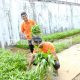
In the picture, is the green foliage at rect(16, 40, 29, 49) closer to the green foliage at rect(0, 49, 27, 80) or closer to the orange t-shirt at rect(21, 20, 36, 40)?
the orange t-shirt at rect(21, 20, 36, 40)

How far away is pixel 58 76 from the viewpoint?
703cm

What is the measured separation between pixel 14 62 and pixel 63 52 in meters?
3.78

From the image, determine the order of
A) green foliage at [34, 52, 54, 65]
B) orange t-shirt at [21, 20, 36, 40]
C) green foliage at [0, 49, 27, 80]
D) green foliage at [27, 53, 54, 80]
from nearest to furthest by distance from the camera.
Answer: green foliage at [27, 53, 54, 80] < green foliage at [0, 49, 27, 80] < green foliage at [34, 52, 54, 65] < orange t-shirt at [21, 20, 36, 40]

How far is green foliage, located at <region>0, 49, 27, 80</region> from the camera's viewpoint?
5.71 meters

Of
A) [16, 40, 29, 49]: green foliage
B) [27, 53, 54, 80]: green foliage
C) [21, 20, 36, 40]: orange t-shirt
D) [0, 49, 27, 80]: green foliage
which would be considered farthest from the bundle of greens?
[16, 40, 29, 49]: green foliage

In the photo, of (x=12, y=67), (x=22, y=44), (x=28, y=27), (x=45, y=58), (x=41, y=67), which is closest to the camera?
(x=41, y=67)

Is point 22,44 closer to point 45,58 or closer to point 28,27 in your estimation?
point 28,27

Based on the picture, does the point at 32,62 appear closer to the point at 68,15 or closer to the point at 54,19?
the point at 54,19

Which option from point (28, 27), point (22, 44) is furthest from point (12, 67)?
point (22, 44)

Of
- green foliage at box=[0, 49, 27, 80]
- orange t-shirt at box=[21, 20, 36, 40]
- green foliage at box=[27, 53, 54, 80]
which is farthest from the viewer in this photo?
orange t-shirt at box=[21, 20, 36, 40]

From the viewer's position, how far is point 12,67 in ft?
21.1

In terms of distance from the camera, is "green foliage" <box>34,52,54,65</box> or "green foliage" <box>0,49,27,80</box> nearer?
"green foliage" <box>0,49,27,80</box>

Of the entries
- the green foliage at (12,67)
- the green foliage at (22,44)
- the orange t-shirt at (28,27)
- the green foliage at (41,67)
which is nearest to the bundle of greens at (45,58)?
the green foliage at (41,67)

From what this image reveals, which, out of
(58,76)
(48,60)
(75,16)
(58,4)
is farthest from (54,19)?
(48,60)
